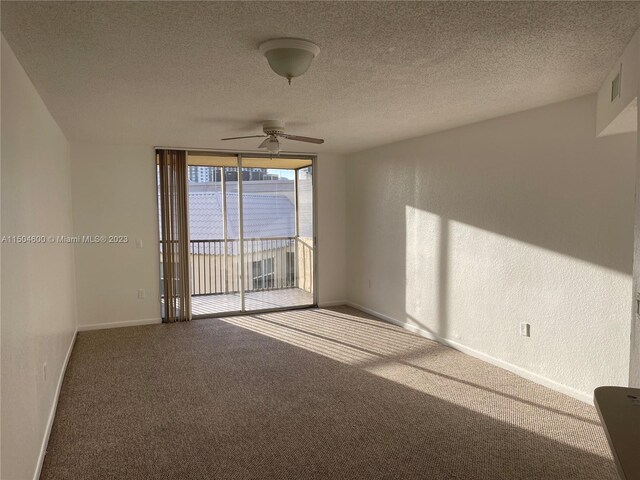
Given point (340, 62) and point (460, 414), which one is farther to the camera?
point (460, 414)

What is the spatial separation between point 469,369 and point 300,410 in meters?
1.74

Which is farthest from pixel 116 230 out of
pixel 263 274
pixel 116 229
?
pixel 263 274

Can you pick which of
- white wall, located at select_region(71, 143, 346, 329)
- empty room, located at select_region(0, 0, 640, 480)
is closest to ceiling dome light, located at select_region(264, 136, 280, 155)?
empty room, located at select_region(0, 0, 640, 480)

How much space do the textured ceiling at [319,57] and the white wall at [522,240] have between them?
16.4 inches

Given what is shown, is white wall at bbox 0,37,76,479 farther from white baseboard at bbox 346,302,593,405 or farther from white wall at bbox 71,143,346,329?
white baseboard at bbox 346,302,593,405

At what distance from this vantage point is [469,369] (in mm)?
4184

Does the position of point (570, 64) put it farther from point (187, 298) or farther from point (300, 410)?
point (187, 298)

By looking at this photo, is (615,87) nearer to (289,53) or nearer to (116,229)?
(289,53)

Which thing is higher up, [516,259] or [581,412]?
[516,259]

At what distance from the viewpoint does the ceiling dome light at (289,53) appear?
7.33ft

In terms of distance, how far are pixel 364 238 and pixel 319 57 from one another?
4.18 meters

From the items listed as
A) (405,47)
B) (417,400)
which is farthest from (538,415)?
(405,47)

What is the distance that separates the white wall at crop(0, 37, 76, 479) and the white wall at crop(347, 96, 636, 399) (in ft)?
12.0

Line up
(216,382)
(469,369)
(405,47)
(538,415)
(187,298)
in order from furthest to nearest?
1. (187,298)
2. (469,369)
3. (216,382)
4. (538,415)
5. (405,47)
